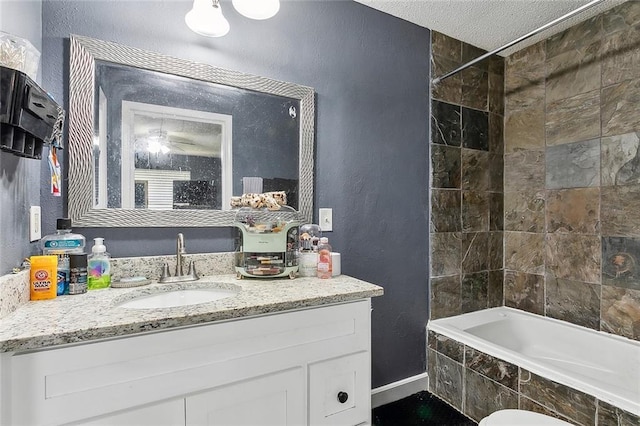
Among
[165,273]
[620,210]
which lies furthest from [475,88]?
[165,273]

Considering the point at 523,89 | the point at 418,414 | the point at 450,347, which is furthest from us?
the point at 523,89

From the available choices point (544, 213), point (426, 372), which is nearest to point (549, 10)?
point (544, 213)

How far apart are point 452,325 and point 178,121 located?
1.99 metres

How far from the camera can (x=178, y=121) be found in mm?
1425

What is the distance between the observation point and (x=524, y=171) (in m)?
2.37

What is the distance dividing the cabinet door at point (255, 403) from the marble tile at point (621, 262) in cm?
198

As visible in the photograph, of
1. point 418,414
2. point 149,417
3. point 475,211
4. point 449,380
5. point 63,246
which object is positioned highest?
point 475,211

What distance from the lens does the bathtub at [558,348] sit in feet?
4.70

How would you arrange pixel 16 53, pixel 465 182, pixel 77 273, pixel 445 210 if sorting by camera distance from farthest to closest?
pixel 465 182 < pixel 445 210 < pixel 77 273 < pixel 16 53

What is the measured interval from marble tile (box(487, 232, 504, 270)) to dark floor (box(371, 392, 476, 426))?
105 centimetres

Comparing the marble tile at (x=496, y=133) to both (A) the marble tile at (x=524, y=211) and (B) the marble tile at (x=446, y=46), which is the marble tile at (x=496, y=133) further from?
(B) the marble tile at (x=446, y=46)

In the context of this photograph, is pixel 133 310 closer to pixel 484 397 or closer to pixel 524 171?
pixel 484 397

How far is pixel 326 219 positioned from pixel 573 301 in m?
1.75

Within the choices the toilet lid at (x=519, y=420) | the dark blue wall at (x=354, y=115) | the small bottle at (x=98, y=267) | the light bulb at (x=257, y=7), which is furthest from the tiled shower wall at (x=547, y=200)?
the small bottle at (x=98, y=267)
